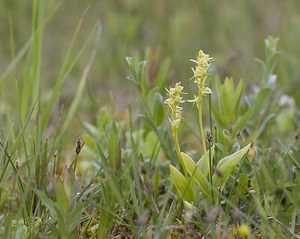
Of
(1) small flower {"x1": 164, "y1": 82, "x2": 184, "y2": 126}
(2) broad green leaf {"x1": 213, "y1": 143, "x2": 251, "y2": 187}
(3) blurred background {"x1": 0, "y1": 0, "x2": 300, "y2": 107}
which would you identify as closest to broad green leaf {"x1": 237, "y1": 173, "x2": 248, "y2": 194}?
(2) broad green leaf {"x1": 213, "y1": 143, "x2": 251, "y2": 187}

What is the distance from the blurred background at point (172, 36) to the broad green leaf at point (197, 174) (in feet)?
5.67

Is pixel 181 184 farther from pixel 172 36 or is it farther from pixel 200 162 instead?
pixel 172 36

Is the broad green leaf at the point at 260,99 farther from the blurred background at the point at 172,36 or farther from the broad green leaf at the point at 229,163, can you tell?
the blurred background at the point at 172,36

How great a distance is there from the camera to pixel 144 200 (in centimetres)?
177

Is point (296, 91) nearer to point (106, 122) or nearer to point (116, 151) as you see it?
point (106, 122)

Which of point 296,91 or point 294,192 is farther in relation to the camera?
point 296,91

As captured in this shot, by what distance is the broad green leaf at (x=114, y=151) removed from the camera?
1734 millimetres

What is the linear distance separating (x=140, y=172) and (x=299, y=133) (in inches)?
24.5

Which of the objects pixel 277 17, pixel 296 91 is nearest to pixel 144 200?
pixel 296 91

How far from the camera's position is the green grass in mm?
1566

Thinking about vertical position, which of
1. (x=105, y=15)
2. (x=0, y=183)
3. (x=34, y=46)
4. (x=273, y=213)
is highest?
(x=34, y=46)

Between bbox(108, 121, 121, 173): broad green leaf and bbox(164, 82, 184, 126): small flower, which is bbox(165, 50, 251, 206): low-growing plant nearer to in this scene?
bbox(164, 82, 184, 126): small flower

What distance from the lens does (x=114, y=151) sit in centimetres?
176

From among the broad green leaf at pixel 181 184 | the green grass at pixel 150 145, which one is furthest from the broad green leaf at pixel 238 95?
the broad green leaf at pixel 181 184
